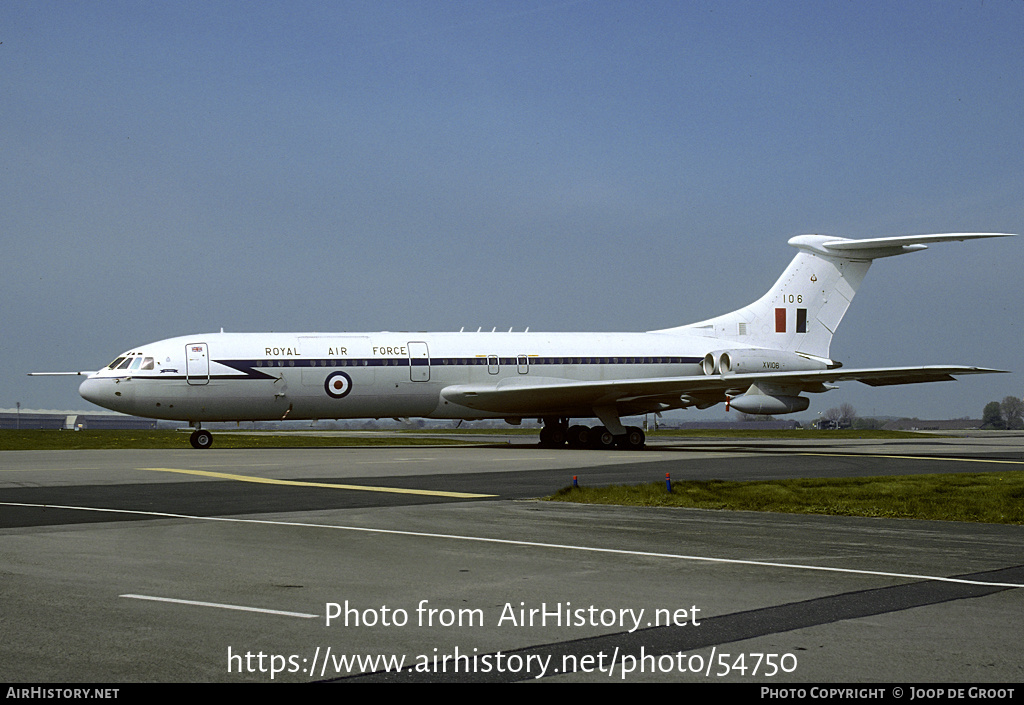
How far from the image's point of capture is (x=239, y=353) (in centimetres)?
3481

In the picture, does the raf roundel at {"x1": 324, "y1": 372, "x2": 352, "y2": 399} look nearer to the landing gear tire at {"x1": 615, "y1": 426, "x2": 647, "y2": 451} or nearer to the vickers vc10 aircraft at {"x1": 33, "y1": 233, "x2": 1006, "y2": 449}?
the vickers vc10 aircraft at {"x1": 33, "y1": 233, "x2": 1006, "y2": 449}

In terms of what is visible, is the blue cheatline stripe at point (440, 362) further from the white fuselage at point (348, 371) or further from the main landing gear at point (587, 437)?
the main landing gear at point (587, 437)

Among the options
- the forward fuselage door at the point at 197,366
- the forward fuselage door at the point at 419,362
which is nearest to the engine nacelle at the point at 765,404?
the forward fuselage door at the point at 419,362

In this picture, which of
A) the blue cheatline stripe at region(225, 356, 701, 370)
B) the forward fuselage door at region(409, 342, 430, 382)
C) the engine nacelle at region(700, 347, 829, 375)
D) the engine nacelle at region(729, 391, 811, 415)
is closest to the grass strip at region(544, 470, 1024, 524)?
the engine nacelle at region(729, 391, 811, 415)

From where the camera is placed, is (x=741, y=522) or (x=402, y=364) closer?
(x=741, y=522)

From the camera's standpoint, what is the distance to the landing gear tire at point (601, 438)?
3844cm

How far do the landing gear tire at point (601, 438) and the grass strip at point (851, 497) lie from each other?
17771 millimetres

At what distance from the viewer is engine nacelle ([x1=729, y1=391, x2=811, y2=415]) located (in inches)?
1438

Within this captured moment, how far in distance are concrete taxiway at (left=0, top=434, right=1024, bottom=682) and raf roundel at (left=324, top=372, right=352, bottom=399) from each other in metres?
18.0

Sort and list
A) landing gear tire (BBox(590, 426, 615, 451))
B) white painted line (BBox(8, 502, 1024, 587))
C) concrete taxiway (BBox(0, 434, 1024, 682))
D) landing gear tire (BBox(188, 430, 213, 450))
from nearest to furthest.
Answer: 1. concrete taxiway (BBox(0, 434, 1024, 682))
2. white painted line (BBox(8, 502, 1024, 587))
3. landing gear tire (BBox(188, 430, 213, 450))
4. landing gear tire (BBox(590, 426, 615, 451))

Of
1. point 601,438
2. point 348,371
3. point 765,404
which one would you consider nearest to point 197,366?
point 348,371

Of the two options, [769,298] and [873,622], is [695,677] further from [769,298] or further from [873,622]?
[769,298]
